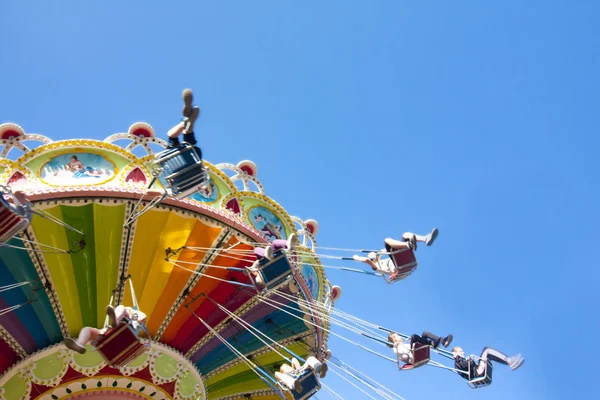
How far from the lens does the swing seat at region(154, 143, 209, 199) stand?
7801 millimetres

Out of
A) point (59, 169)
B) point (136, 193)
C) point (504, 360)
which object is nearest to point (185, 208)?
point (136, 193)

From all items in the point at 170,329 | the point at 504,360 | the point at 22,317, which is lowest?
the point at 22,317

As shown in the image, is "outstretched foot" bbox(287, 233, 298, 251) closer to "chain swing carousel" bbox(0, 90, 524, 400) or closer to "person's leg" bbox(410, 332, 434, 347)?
"chain swing carousel" bbox(0, 90, 524, 400)

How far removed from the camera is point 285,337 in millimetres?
10531

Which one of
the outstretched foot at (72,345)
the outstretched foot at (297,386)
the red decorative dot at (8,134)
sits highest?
the red decorative dot at (8,134)

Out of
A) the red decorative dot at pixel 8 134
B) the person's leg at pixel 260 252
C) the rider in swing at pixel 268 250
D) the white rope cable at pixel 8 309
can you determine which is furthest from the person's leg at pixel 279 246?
the red decorative dot at pixel 8 134

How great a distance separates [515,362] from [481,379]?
557 mm

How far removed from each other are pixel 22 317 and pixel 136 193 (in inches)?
99.6

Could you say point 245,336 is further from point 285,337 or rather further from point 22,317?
point 22,317

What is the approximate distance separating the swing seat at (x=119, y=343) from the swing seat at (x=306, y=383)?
2237 millimetres

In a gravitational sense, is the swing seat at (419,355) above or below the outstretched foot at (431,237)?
below

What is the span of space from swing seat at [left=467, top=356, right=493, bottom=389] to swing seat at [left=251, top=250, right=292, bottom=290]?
129 inches

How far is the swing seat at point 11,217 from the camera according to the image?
6898 millimetres

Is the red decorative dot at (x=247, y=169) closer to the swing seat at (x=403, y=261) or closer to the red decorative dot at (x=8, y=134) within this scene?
the swing seat at (x=403, y=261)
